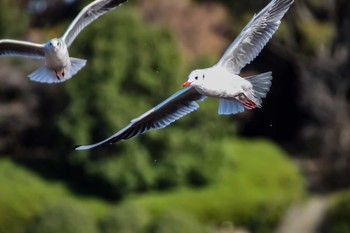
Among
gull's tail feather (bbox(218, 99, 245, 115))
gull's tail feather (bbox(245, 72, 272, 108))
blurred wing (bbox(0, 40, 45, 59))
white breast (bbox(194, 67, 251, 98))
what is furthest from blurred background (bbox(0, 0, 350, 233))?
white breast (bbox(194, 67, 251, 98))

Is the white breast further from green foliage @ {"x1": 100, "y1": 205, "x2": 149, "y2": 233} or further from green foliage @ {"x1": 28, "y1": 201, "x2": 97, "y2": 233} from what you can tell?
green foliage @ {"x1": 100, "y1": 205, "x2": 149, "y2": 233}

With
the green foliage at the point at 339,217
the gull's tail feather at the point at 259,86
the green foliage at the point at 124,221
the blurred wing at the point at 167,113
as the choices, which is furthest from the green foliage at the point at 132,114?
the gull's tail feather at the point at 259,86

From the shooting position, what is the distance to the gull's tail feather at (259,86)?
6.74 meters

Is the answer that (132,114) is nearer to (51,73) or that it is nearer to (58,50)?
(51,73)

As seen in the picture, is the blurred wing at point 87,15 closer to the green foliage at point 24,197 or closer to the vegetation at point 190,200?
the vegetation at point 190,200

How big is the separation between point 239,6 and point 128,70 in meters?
4.03

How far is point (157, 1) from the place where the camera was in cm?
2406

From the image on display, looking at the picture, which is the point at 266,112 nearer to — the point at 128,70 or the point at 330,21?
the point at 330,21

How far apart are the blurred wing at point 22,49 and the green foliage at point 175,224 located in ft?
25.8

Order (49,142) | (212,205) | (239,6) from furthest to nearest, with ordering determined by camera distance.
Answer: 1. (239,6)
2. (49,142)
3. (212,205)

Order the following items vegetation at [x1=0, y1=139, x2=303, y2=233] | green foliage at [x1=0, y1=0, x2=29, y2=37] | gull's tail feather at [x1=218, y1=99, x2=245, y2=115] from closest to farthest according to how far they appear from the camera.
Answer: gull's tail feather at [x1=218, y1=99, x2=245, y2=115]
vegetation at [x1=0, y1=139, x2=303, y2=233]
green foliage at [x1=0, y1=0, x2=29, y2=37]

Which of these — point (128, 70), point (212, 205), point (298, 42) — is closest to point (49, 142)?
point (128, 70)

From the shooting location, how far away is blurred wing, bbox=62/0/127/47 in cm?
757

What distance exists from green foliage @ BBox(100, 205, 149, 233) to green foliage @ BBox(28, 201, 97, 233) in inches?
11.8
